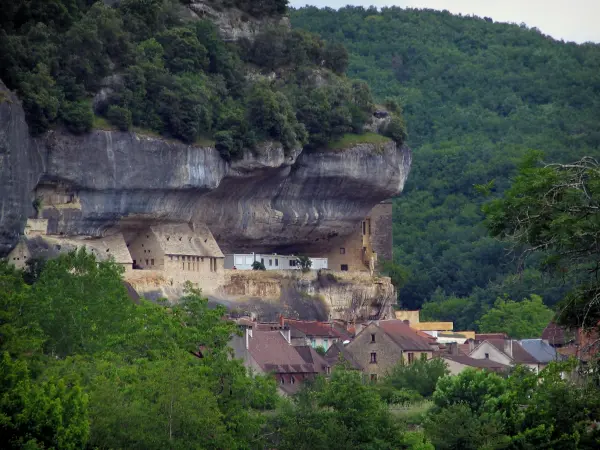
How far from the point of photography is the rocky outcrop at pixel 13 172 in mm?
90062

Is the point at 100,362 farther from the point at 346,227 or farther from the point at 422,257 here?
the point at 422,257

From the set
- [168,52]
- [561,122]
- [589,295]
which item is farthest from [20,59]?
[561,122]

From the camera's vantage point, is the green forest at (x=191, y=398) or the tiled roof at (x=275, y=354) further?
the tiled roof at (x=275, y=354)

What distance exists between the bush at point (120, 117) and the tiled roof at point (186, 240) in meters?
6.91

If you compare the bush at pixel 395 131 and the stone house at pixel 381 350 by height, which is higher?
the bush at pixel 395 131

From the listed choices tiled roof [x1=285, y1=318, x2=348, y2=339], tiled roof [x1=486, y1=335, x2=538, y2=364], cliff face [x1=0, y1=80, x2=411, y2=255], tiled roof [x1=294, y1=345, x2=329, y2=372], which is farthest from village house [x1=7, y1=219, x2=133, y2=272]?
tiled roof [x1=486, y1=335, x2=538, y2=364]

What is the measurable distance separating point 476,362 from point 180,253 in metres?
20.6

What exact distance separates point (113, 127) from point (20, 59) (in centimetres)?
633

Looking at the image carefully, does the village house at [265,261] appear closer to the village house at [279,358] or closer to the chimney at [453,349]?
the chimney at [453,349]

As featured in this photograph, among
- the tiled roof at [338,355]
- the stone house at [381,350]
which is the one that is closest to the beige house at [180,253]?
the tiled roof at [338,355]

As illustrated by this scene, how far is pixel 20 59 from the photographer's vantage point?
9650 centimetres

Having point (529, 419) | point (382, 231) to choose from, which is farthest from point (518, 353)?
point (529, 419)

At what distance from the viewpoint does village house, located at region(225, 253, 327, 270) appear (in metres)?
111

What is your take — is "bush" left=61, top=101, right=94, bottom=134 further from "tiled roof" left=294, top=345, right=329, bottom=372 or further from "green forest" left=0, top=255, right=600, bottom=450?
"green forest" left=0, top=255, right=600, bottom=450
